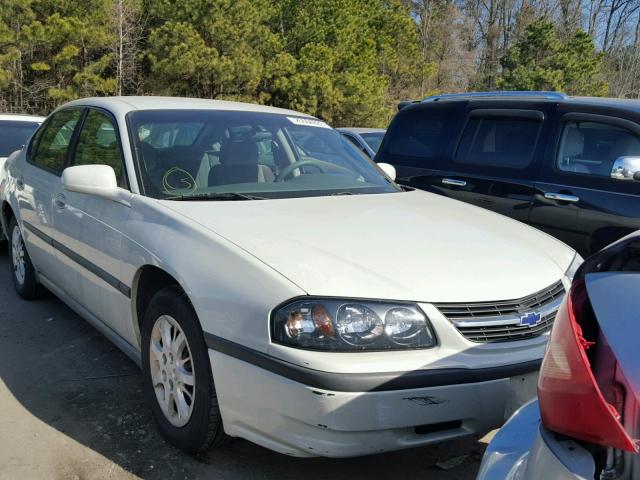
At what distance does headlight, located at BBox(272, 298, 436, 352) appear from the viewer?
230cm

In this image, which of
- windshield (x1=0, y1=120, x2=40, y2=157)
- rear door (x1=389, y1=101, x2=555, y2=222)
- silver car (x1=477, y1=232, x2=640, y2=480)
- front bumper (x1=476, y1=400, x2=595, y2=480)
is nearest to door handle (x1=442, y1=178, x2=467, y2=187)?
rear door (x1=389, y1=101, x2=555, y2=222)

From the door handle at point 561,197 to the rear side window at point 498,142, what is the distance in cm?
35

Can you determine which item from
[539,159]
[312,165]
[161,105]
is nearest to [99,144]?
[161,105]

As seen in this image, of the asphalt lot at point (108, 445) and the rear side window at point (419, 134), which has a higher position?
the rear side window at point (419, 134)

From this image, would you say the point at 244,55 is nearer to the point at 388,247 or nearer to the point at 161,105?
the point at 161,105

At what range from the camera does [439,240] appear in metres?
2.90

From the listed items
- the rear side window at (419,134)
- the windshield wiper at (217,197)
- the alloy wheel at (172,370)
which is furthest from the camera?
the rear side window at (419,134)

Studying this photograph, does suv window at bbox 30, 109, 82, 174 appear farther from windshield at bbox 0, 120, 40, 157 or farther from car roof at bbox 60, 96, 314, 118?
windshield at bbox 0, 120, 40, 157

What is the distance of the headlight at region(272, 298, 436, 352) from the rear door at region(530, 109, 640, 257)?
2616 millimetres

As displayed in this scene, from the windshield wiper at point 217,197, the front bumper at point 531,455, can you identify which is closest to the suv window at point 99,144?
the windshield wiper at point 217,197

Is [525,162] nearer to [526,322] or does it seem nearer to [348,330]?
[526,322]

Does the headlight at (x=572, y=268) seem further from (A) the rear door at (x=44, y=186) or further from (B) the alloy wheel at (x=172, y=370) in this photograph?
(A) the rear door at (x=44, y=186)

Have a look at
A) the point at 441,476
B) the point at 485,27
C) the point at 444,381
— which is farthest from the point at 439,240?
the point at 485,27

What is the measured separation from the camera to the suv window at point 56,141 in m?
4.36
